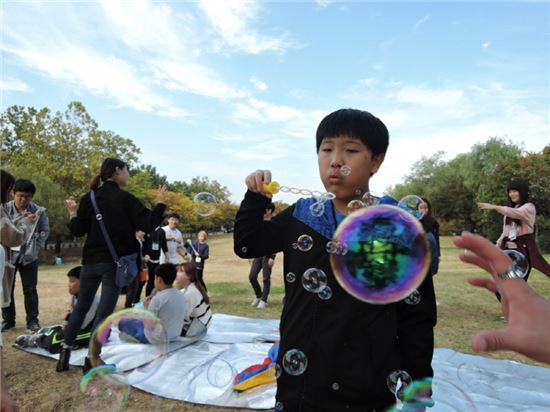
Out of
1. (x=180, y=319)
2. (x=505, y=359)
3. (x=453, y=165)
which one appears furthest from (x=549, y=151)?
(x=180, y=319)

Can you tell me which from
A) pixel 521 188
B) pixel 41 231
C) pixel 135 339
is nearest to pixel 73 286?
pixel 41 231

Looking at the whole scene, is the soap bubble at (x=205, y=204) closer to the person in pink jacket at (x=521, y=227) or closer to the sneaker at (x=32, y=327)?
the sneaker at (x=32, y=327)

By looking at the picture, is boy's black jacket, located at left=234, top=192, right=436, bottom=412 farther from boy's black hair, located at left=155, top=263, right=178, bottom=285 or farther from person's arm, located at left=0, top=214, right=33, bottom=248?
boy's black hair, located at left=155, top=263, right=178, bottom=285

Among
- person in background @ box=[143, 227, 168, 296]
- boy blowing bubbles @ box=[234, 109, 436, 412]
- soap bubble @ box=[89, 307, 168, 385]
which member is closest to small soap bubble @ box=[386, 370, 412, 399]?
boy blowing bubbles @ box=[234, 109, 436, 412]

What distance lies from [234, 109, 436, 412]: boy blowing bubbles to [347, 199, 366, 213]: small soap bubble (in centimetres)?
3

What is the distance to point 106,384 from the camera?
3.26 metres

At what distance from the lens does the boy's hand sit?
1862 mm

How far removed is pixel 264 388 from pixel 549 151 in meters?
30.9

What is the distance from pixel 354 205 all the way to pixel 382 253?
30 centimetres

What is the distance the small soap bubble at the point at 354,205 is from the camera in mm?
1990

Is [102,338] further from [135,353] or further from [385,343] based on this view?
[385,343]

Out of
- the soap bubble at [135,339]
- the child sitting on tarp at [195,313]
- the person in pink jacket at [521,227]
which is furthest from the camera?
the person in pink jacket at [521,227]

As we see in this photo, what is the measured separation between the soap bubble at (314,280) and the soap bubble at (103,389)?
230 cm

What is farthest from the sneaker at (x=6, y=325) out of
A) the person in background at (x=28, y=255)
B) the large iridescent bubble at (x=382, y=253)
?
the large iridescent bubble at (x=382, y=253)
